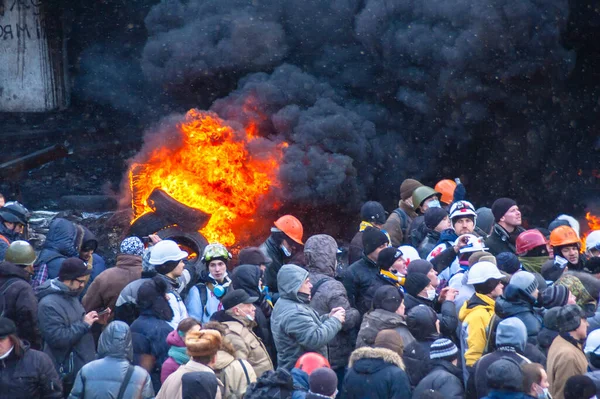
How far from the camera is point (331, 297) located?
23.3ft

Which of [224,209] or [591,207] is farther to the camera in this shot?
[591,207]

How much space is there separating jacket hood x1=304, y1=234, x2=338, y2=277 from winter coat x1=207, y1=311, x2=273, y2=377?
3.86 ft

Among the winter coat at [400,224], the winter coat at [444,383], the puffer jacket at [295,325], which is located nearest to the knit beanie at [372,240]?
the puffer jacket at [295,325]

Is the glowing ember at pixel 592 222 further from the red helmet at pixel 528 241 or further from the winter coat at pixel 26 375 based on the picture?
the winter coat at pixel 26 375

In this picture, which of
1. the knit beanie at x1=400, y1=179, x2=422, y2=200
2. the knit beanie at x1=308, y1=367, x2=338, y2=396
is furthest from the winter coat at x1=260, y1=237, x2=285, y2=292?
the knit beanie at x1=308, y1=367, x2=338, y2=396

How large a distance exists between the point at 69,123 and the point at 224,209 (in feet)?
16.8

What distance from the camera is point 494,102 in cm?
1280

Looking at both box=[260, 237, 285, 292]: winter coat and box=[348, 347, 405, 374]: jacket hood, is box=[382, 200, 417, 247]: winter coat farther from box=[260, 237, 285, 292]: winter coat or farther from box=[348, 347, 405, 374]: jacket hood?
box=[348, 347, 405, 374]: jacket hood

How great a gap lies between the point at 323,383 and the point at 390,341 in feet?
3.16

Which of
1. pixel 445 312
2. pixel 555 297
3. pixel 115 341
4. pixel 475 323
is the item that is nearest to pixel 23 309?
pixel 115 341

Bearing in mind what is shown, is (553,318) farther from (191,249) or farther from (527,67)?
(527,67)

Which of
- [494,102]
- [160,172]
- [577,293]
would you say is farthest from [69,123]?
[577,293]

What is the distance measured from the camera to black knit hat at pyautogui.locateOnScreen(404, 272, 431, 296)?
22.2 ft

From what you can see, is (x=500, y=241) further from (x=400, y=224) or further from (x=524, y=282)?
(x=524, y=282)
